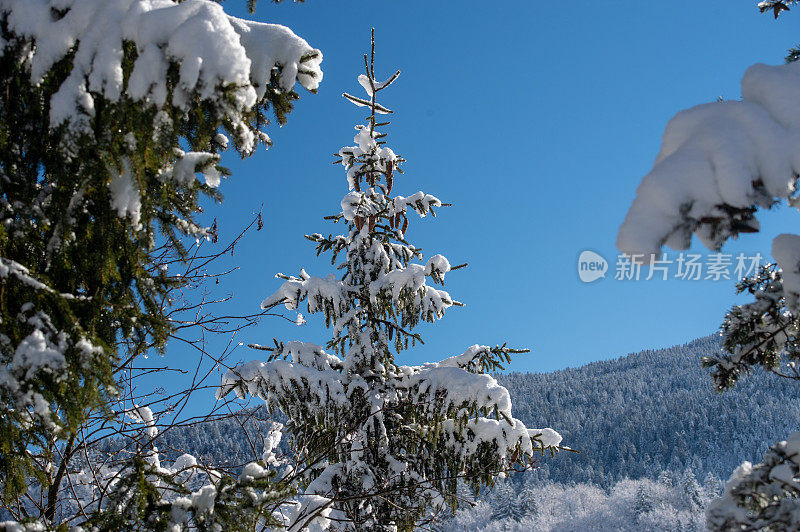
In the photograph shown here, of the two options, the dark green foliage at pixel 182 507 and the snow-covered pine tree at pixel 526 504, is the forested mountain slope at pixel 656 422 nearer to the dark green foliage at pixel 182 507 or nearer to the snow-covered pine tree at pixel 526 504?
the snow-covered pine tree at pixel 526 504

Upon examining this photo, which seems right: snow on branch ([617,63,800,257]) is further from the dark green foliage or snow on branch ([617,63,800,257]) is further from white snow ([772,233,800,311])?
the dark green foliage

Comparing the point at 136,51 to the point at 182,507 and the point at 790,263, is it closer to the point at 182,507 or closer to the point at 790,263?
the point at 182,507

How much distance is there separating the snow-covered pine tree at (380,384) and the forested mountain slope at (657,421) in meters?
91.4

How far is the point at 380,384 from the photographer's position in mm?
6895

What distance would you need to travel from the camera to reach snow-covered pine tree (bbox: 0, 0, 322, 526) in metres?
2.20

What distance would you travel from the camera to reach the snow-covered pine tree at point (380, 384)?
6.14m

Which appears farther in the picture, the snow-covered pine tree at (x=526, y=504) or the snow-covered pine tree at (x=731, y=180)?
the snow-covered pine tree at (x=526, y=504)

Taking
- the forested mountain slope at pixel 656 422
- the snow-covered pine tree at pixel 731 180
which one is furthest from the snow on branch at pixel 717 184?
the forested mountain slope at pixel 656 422

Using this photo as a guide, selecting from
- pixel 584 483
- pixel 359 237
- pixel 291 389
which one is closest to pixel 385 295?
pixel 359 237

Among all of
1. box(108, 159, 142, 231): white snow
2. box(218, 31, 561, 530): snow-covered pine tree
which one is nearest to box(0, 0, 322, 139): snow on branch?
box(108, 159, 142, 231): white snow

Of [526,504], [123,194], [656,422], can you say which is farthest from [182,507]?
[656,422]

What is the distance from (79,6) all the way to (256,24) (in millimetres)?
830

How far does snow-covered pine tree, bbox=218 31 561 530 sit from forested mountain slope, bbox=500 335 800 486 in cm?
9140

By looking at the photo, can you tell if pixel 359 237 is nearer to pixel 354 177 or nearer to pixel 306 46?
pixel 354 177
